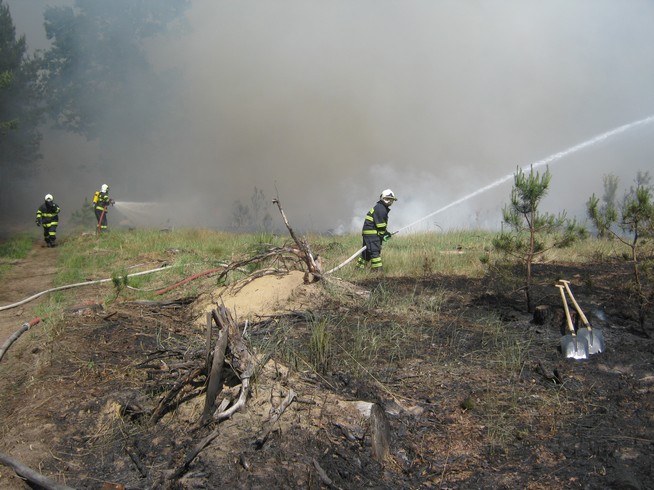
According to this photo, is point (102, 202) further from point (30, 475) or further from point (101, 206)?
point (30, 475)

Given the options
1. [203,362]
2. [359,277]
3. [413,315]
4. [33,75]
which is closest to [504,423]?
[203,362]

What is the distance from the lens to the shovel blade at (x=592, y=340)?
5.23 meters

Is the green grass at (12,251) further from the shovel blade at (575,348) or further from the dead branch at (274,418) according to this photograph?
the shovel blade at (575,348)

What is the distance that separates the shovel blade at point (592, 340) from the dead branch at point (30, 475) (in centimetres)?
455

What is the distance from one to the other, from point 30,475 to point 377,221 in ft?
23.0

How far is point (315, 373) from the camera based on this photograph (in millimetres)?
4477

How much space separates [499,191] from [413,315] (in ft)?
93.8

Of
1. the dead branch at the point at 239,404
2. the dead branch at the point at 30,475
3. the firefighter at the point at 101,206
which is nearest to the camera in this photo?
the dead branch at the point at 30,475

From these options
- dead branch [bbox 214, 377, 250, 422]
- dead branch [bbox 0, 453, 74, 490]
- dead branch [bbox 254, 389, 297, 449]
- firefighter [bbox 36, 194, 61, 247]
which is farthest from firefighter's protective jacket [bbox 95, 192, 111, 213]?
dead branch [bbox 254, 389, 297, 449]

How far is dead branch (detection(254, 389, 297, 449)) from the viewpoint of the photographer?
3365 mm

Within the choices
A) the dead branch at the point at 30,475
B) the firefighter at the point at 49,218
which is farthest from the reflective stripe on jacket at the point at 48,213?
the dead branch at the point at 30,475

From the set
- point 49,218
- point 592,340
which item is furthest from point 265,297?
point 49,218

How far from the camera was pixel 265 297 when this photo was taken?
689 centimetres

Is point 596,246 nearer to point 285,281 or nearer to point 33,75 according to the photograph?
point 285,281
